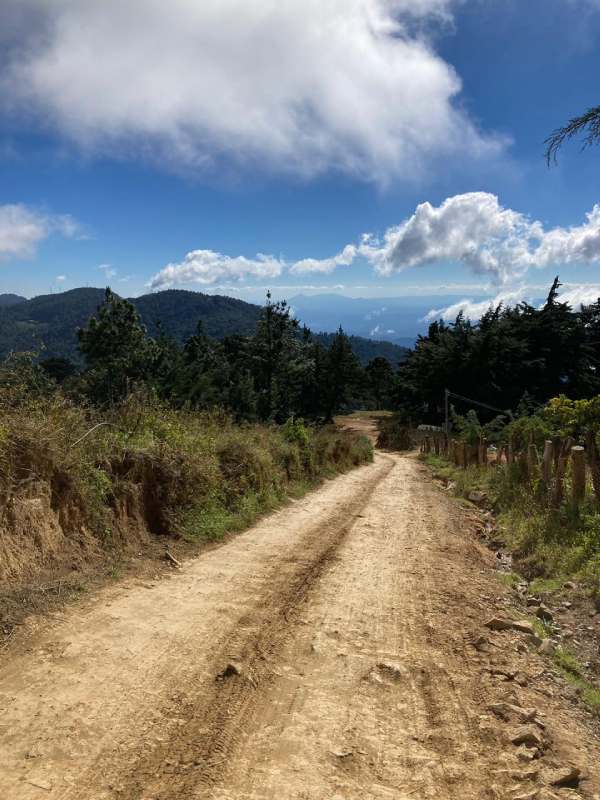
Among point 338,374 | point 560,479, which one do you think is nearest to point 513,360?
point 338,374

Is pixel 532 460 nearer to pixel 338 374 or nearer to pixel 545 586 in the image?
pixel 545 586

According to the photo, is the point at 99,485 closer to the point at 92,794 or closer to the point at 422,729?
the point at 92,794

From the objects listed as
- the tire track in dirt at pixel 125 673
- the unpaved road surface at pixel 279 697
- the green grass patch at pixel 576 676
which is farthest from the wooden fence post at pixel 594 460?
the tire track in dirt at pixel 125 673

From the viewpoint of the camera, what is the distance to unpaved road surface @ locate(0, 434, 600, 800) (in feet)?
9.86

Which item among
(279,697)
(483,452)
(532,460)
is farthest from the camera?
(483,452)

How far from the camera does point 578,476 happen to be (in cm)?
858

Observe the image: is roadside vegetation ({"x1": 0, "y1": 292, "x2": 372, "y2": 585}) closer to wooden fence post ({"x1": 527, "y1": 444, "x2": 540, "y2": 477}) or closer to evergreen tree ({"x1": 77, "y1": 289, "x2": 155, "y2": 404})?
wooden fence post ({"x1": 527, "y1": 444, "x2": 540, "y2": 477})

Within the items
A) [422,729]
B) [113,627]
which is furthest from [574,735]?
[113,627]

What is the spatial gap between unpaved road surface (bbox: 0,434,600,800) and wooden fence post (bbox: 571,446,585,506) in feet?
9.86

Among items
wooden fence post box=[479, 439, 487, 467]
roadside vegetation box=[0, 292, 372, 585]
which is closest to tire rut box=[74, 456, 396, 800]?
roadside vegetation box=[0, 292, 372, 585]

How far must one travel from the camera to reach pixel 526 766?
3215mm

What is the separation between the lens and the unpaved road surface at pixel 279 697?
9.86 feet

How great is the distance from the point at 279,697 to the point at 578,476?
6.72m

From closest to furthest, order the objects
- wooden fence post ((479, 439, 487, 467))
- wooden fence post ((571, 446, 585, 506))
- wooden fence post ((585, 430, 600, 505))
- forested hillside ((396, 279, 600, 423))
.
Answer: wooden fence post ((585, 430, 600, 505)) < wooden fence post ((571, 446, 585, 506)) < wooden fence post ((479, 439, 487, 467)) < forested hillside ((396, 279, 600, 423))
